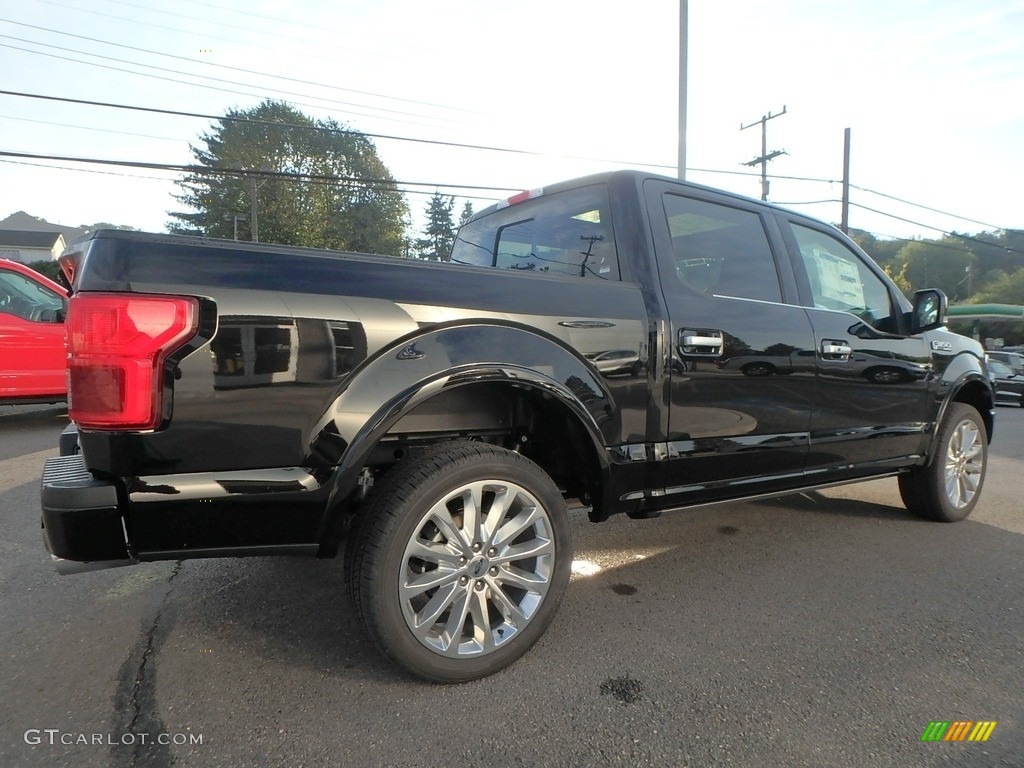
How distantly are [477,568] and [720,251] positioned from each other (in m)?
1.93

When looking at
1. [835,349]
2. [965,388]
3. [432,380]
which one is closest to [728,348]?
[835,349]

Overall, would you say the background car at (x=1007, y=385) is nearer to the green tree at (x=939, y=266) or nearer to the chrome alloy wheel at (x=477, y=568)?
the chrome alloy wheel at (x=477, y=568)

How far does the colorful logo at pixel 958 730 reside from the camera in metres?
1.86

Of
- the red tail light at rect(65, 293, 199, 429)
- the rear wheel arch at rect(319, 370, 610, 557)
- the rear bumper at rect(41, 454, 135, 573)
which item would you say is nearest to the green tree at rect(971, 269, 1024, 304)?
the rear wheel arch at rect(319, 370, 610, 557)

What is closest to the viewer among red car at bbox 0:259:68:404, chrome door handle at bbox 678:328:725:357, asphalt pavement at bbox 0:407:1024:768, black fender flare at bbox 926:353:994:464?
asphalt pavement at bbox 0:407:1024:768

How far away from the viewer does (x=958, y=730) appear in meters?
1.89

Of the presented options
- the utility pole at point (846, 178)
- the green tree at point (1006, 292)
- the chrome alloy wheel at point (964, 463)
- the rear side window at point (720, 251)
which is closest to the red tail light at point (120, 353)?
the rear side window at point (720, 251)

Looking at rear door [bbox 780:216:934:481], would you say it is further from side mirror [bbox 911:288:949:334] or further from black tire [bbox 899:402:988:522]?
black tire [bbox 899:402:988:522]

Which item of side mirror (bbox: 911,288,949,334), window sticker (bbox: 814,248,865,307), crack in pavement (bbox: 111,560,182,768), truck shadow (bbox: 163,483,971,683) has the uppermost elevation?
window sticker (bbox: 814,248,865,307)

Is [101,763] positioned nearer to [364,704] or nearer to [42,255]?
[364,704]

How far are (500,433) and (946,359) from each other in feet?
10.3

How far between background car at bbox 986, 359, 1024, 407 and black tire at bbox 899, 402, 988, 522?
1340 centimetres

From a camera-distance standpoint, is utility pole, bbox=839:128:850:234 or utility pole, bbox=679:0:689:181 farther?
utility pole, bbox=839:128:850:234

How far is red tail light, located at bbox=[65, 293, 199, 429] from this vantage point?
1.63 m
